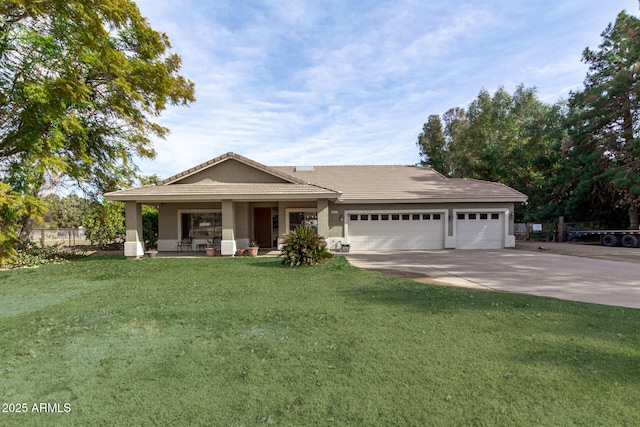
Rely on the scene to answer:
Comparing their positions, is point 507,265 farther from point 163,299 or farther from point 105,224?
point 105,224

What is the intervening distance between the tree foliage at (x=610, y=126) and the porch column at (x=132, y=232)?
24.3 m

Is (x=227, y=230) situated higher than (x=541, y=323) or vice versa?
(x=227, y=230)

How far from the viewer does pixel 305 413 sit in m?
2.76

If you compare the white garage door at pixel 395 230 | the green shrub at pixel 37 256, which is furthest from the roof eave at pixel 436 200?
the green shrub at pixel 37 256

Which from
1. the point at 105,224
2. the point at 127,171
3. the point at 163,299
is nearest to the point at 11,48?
the point at 127,171

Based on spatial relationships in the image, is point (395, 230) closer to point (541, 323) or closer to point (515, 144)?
point (541, 323)

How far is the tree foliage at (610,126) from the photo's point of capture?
1961cm

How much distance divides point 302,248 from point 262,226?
7511 millimetres

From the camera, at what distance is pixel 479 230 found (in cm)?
1761

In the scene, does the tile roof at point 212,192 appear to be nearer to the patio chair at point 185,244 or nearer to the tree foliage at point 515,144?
the patio chair at point 185,244

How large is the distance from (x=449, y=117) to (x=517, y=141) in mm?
11918

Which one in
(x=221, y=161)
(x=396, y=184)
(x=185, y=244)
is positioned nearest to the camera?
(x=221, y=161)

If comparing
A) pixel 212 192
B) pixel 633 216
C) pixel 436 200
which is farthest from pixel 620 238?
pixel 212 192

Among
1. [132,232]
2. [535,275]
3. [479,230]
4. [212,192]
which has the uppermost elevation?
[212,192]
